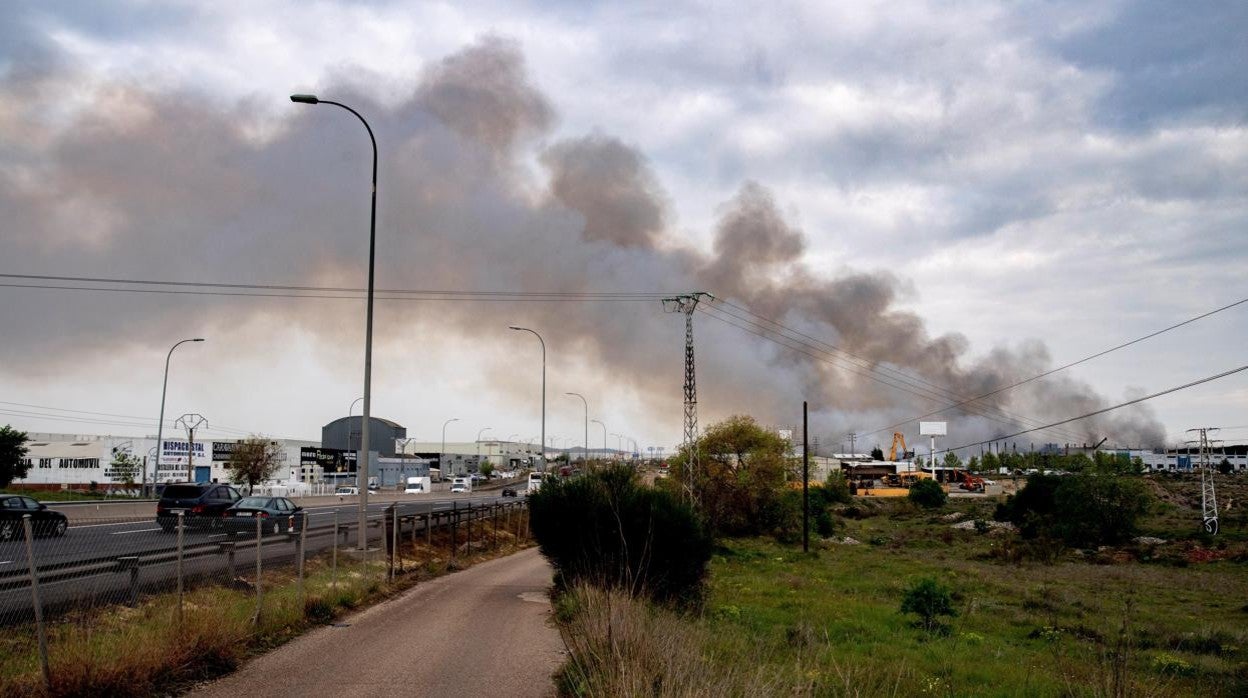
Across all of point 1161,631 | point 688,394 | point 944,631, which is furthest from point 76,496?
point 1161,631

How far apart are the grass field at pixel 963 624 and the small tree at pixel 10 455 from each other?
5315 cm

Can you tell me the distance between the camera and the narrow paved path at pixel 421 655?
Answer: 10852mm

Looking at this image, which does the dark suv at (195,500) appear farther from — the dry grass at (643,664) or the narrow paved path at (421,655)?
the dry grass at (643,664)

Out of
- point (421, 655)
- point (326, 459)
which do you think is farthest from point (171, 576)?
point (326, 459)

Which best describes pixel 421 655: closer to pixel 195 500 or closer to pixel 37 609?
pixel 37 609

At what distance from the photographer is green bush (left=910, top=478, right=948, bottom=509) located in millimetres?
95500

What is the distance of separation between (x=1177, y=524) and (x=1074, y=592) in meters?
43.9

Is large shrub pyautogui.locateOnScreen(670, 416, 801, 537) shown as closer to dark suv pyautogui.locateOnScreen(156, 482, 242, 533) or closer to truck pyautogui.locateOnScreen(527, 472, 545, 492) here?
truck pyautogui.locateOnScreen(527, 472, 545, 492)

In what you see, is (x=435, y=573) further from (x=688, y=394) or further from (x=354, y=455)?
(x=354, y=455)

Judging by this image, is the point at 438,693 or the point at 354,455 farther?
the point at 354,455

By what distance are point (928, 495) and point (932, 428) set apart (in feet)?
255

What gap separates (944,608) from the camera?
23.9 meters

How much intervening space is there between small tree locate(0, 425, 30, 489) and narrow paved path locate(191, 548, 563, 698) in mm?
60267

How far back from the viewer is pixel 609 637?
9.10 meters
